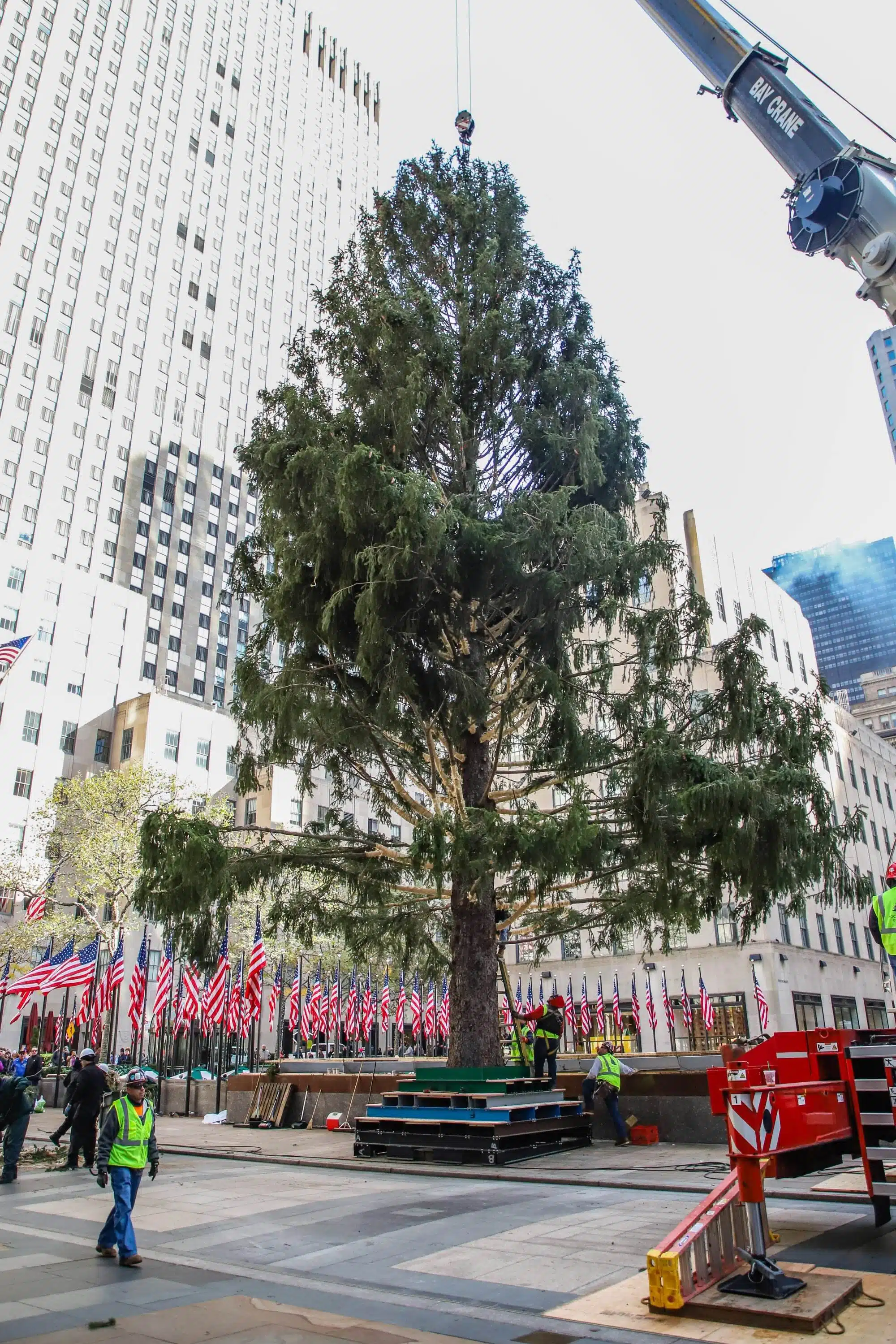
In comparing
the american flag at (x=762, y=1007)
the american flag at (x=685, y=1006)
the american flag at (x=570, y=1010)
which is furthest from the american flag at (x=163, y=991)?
the american flag at (x=762, y=1007)

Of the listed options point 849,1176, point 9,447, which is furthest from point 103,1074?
point 9,447

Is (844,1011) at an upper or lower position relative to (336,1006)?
lower

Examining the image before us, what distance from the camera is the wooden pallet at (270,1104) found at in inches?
770

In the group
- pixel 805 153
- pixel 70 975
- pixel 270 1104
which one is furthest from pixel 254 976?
pixel 805 153

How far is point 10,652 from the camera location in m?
22.3

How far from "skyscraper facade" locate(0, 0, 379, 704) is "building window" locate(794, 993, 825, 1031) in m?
48.8

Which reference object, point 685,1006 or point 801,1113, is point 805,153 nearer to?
point 801,1113

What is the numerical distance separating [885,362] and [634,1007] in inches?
1286

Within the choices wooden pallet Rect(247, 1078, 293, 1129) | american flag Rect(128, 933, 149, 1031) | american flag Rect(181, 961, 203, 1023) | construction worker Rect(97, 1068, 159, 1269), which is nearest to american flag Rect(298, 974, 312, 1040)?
american flag Rect(181, 961, 203, 1023)

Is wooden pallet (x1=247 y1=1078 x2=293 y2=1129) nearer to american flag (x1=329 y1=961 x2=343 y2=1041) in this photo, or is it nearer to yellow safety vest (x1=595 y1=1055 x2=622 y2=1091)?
yellow safety vest (x1=595 y1=1055 x2=622 y2=1091)

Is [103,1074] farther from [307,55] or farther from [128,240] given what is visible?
[307,55]

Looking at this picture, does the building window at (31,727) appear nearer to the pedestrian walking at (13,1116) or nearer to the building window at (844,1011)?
the building window at (844,1011)

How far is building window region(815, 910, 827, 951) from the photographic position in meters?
43.4

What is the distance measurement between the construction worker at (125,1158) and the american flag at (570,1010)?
1017 inches
